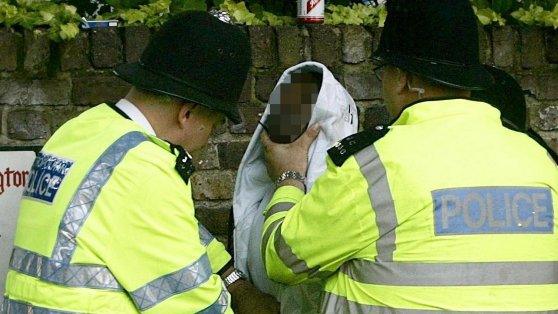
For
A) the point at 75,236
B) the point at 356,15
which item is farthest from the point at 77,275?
the point at 356,15

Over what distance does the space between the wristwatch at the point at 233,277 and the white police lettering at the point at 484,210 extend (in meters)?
0.77

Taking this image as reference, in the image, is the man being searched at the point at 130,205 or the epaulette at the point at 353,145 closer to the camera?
the man being searched at the point at 130,205

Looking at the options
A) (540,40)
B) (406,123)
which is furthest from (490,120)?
(540,40)

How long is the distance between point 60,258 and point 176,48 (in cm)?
56

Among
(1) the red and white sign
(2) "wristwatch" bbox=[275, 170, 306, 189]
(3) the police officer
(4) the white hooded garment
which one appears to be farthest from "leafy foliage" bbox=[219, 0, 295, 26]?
(3) the police officer

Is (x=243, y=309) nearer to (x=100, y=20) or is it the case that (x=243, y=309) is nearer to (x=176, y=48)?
(x=176, y=48)

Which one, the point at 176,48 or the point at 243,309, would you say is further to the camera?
the point at 243,309

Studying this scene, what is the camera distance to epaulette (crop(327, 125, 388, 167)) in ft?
7.25

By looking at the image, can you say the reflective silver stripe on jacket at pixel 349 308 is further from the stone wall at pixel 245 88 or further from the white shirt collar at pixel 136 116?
the stone wall at pixel 245 88

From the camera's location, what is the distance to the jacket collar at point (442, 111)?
2.24m

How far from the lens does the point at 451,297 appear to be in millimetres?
2146

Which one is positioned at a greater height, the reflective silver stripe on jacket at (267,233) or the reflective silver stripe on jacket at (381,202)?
the reflective silver stripe on jacket at (381,202)

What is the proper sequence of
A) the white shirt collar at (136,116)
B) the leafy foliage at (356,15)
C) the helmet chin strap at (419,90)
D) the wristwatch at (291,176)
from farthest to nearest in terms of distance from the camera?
the leafy foliage at (356,15) → the wristwatch at (291,176) → the helmet chin strap at (419,90) → the white shirt collar at (136,116)

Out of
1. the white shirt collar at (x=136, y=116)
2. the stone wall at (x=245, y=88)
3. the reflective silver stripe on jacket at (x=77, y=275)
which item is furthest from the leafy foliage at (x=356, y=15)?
the reflective silver stripe on jacket at (x=77, y=275)
